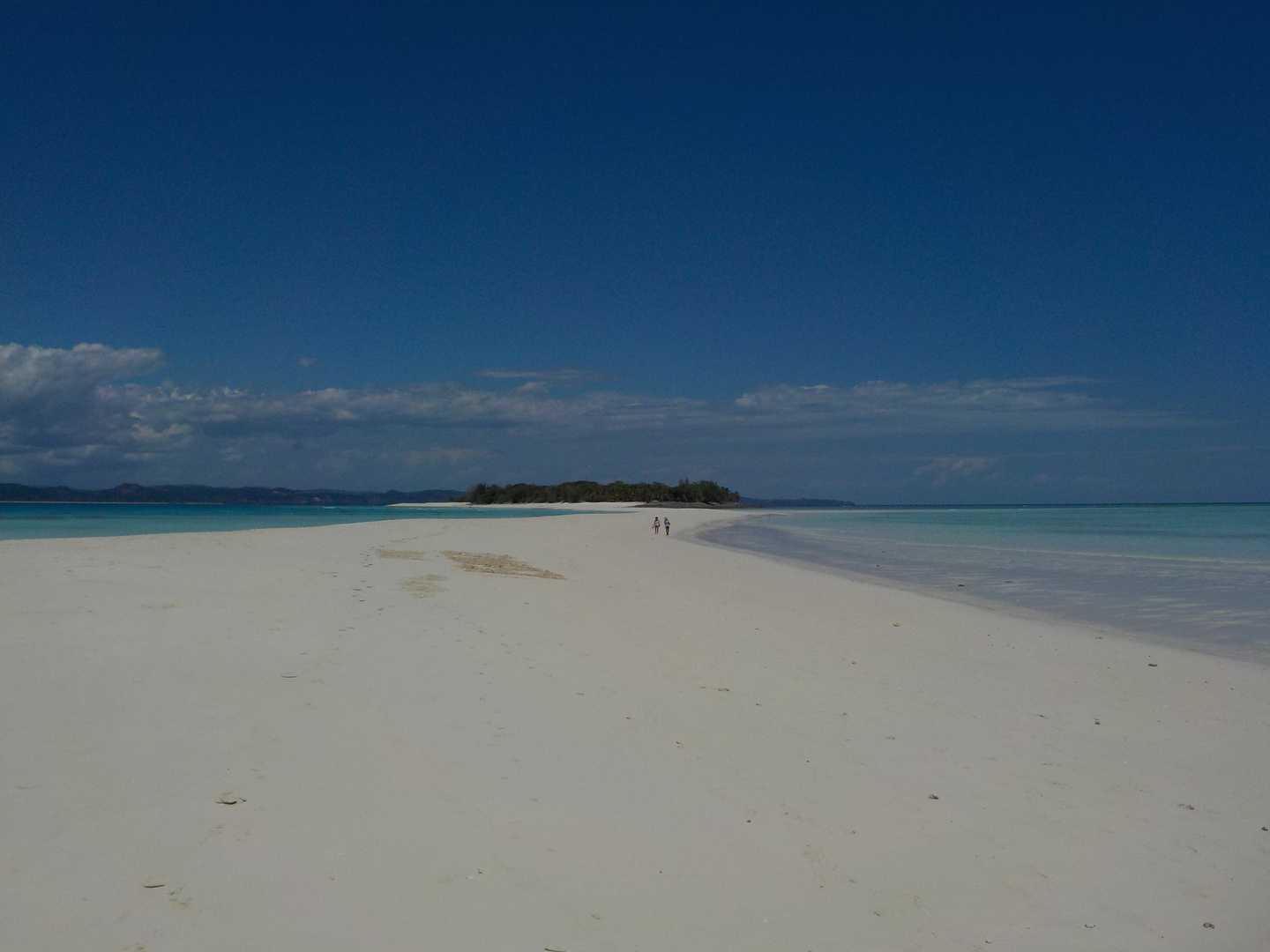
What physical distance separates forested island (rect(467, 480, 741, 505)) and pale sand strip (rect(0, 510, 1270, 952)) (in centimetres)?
13288

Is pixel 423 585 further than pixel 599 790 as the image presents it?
Yes

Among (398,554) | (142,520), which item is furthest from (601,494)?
(398,554)

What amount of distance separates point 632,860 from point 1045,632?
1026cm

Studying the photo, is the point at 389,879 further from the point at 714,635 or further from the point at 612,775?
the point at 714,635

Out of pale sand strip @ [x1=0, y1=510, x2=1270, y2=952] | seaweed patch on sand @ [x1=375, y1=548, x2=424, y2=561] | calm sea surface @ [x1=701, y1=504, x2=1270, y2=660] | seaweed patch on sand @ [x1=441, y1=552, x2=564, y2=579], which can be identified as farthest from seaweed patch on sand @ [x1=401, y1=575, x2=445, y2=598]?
calm sea surface @ [x1=701, y1=504, x2=1270, y2=660]

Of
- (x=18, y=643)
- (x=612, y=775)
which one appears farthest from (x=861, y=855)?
(x=18, y=643)

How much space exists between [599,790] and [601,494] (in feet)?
467

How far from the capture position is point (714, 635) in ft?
35.8

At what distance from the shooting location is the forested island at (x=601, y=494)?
146750 millimetres

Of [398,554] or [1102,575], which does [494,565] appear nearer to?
[398,554]

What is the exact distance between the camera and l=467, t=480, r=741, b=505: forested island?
14675 centimetres

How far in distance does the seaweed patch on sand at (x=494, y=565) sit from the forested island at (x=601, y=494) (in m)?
119

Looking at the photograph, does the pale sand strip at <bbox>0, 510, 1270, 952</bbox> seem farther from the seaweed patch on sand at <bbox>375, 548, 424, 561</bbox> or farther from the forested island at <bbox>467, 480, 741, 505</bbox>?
the forested island at <bbox>467, 480, 741, 505</bbox>

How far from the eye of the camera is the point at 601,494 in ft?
484
